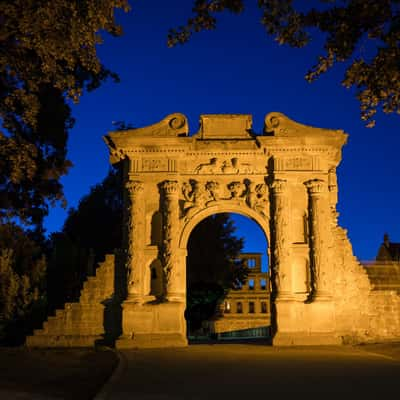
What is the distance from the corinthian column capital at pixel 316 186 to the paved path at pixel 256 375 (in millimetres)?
4962

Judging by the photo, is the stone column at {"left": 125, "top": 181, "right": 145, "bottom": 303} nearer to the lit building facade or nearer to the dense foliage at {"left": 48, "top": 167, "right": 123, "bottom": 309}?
the dense foliage at {"left": 48, "top": 167, "right": 123, "bottom": 309}

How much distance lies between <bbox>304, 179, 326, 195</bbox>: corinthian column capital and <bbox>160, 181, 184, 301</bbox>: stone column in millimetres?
4013

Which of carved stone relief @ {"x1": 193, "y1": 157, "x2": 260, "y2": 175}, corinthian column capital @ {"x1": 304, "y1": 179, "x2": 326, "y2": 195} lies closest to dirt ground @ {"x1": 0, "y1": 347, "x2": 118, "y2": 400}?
carved stone relief @ {"x1": 193, "y1": 157, "x2": 260, "y2": 175}

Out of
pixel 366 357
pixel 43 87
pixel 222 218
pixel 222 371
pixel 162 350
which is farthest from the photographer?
pixel 222 218

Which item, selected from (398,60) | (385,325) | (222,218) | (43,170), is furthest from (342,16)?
(222,218)

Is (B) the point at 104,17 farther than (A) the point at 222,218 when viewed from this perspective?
No

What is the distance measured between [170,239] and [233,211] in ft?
6.94

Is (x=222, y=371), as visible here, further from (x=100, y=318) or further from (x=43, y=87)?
(x=43, y=87)

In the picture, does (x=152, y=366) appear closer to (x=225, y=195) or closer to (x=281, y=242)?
(x=281, y=242)

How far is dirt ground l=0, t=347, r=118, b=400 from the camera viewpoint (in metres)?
8.49

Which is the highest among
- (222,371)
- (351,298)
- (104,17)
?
(104,17)

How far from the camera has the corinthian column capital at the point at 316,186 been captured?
17250mm

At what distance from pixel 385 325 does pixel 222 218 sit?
18.2m

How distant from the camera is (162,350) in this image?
1533 cm
